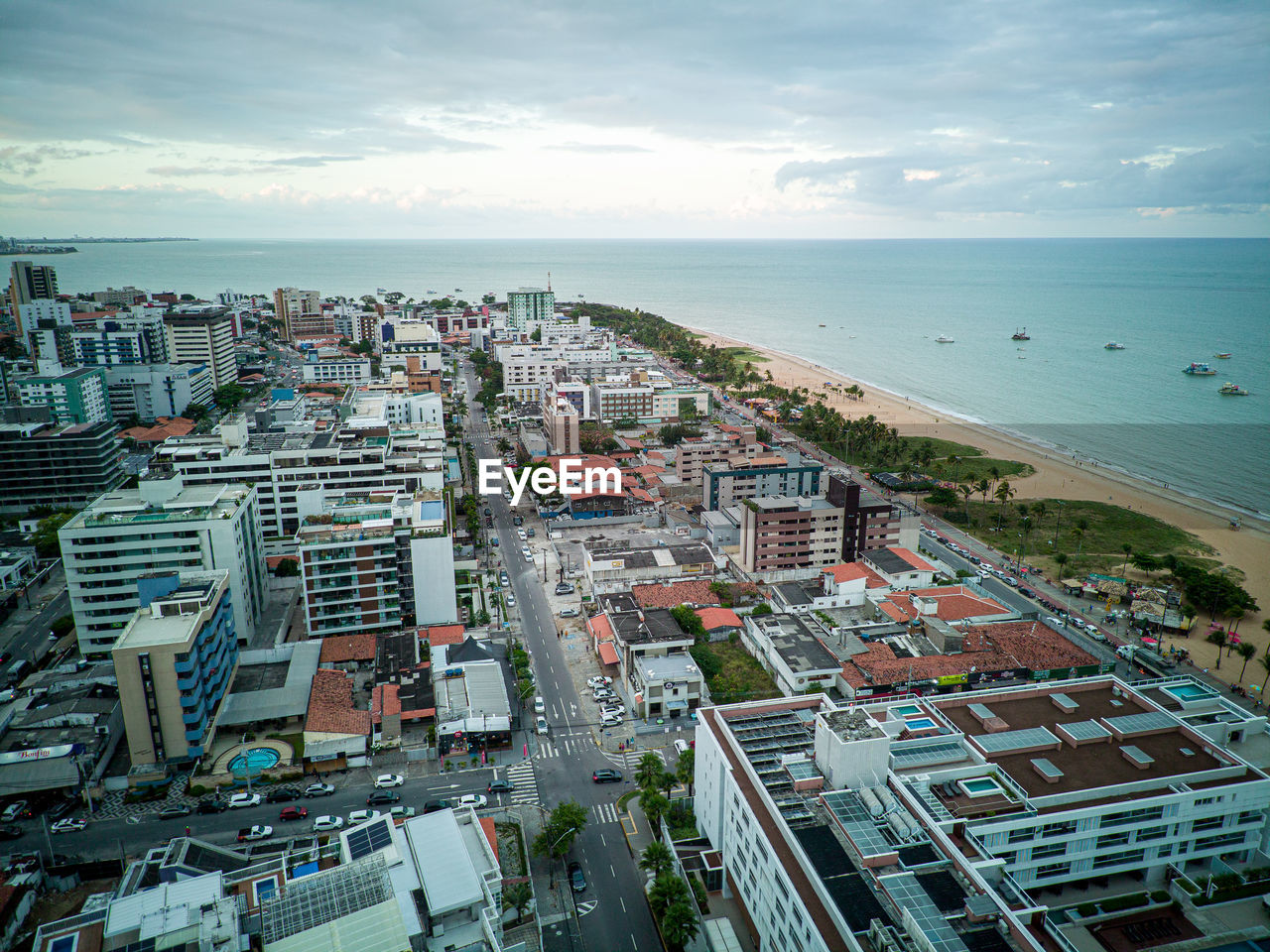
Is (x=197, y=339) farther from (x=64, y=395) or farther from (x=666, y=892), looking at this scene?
(x=666, y=892)

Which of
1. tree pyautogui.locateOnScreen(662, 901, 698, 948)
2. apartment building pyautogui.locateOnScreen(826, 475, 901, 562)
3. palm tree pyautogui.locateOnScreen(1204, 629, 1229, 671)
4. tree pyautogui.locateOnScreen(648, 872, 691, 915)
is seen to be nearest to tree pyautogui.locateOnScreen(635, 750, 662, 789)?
tree pyautogui.locateOnScreen(648, 872, 691, 915)

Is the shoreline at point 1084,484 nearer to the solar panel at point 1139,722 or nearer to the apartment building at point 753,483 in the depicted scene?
the solar panel at point 1139,722

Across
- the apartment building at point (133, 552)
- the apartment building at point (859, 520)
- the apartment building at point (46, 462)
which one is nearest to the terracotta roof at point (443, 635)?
the apartment building at point (133, 552)

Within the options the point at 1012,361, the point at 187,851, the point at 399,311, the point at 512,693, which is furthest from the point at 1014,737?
the point at 399,311

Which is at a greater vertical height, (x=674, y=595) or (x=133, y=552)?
(x=133, y=552)

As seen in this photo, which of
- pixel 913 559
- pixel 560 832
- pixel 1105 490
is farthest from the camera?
pixel 1105 490

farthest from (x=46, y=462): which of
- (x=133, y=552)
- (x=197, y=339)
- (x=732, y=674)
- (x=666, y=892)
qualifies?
(x=666, y=892)
